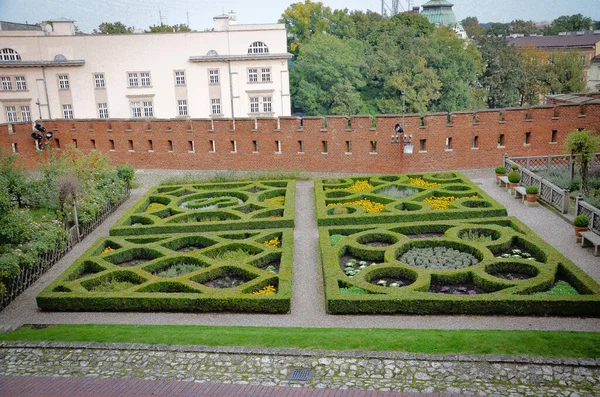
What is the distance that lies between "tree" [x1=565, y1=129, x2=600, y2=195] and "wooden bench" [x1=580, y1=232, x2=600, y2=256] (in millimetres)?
4386

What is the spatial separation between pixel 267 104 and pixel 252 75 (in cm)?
259

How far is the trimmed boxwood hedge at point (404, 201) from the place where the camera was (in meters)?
17.8

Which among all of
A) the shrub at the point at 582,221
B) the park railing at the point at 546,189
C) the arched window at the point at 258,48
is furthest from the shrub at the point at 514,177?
the arched window at the point at 258,48

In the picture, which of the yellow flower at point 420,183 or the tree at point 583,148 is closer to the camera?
the tree at point 583,148

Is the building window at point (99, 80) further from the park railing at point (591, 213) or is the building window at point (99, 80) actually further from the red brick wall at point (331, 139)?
the park railing at point (591, 213)

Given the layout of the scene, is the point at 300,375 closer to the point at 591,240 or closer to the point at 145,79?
the point at 591,240

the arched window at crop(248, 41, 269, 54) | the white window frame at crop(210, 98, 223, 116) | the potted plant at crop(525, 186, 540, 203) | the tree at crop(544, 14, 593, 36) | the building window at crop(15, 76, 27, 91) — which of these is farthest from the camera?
the tree at crop(544, 14, 593, 36)

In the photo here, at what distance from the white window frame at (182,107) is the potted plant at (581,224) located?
34.4 metres

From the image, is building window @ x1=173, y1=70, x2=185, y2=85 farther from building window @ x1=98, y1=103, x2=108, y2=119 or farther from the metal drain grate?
the metal drain grate

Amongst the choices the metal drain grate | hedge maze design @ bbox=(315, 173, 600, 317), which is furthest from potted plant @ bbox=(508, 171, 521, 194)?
the metal drain grate

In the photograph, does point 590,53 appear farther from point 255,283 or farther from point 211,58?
point 255,283

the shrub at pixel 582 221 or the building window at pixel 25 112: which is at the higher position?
the building window at pixel 25 112

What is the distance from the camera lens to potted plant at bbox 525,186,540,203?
18.6 meters

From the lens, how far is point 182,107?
1764 inches
